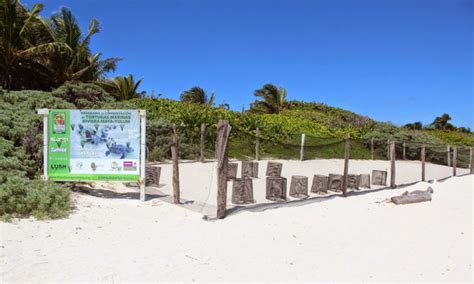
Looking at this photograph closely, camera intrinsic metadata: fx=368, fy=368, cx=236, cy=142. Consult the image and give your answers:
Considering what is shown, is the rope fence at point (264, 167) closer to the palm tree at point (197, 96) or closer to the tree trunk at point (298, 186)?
the tree trunk at point (298, 186)

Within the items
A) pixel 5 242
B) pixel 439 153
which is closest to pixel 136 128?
pixel 5 242

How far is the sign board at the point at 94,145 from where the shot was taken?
7355 millimetres

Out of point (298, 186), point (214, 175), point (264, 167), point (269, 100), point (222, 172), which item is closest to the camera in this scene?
point (222, 172)

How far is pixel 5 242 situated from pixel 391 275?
4667 mm

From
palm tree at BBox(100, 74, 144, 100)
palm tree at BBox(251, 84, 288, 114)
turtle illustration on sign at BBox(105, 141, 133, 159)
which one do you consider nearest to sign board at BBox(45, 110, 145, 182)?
turtle illustration on sign at BBox(105, 141, 133, 159)

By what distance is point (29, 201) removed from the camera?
5734 millimetres

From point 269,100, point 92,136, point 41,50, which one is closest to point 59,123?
point 92,136

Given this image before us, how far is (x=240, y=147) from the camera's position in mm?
18000

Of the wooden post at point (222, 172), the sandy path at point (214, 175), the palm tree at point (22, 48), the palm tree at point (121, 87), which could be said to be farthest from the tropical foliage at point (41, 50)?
the wooden post at point (222, 172)

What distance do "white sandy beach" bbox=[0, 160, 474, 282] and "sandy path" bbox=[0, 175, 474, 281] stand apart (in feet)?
0.04

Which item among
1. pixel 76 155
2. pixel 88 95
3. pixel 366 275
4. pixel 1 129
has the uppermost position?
pixel 88 95

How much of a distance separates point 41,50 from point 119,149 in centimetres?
1357

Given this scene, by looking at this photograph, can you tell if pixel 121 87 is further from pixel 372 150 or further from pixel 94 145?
pixel 94 145

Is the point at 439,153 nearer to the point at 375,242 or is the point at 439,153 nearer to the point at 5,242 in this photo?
the point at 375,242
